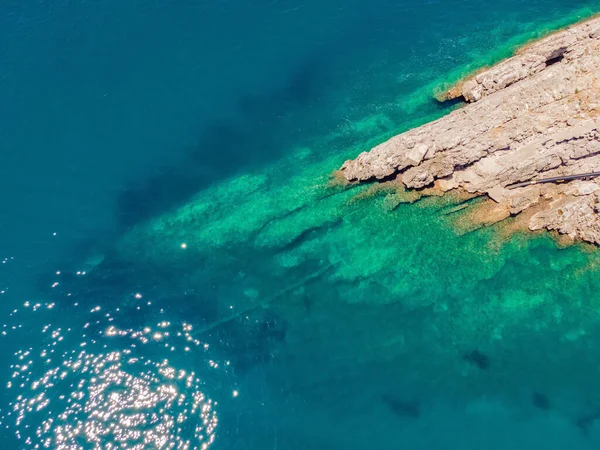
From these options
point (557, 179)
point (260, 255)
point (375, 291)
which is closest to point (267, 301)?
point (260, 255)

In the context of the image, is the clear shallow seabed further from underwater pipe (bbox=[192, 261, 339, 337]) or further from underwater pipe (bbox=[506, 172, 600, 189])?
underwater pipe (bbox=[506, 172, 600, 189])

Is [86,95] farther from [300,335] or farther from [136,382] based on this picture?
[300,335]

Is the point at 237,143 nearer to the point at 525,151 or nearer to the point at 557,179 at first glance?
the point at 525,151

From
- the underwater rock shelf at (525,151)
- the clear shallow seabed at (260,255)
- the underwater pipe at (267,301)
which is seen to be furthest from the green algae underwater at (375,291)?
the underwater rock shelf at (525,151)

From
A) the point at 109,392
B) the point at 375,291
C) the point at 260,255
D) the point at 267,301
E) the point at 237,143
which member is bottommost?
the point at 375,291

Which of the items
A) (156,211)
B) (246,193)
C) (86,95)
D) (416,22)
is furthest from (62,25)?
(416,22)

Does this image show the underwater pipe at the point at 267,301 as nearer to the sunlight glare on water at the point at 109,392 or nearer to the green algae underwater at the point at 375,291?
the green algae underwater at the point at 375,291

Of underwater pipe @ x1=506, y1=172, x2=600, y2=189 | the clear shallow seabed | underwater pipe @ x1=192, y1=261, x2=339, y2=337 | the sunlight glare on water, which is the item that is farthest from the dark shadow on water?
underwater pipe @ x1=506, y1=172, x2=600, y2=189
